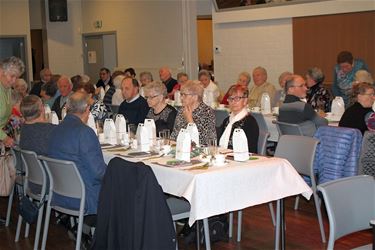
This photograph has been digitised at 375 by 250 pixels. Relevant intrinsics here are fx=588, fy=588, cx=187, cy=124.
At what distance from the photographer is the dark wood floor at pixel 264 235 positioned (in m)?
4.60

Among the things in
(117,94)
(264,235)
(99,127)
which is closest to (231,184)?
(264,235)

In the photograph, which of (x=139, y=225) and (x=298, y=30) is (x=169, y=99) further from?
(x=139, y=225)

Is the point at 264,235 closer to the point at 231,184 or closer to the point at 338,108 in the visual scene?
the point at 231,184

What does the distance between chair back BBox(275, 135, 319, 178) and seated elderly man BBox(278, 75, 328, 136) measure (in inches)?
42.5

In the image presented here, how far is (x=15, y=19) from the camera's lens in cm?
1395

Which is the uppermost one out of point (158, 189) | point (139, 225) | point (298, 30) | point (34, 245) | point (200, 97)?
point (298, 30)

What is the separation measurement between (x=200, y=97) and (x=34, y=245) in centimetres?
185

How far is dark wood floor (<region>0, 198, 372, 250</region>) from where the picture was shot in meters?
4.60

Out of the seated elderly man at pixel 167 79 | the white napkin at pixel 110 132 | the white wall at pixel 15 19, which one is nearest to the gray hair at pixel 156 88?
the white napkin at pixel 110 132

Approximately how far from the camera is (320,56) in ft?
31.3

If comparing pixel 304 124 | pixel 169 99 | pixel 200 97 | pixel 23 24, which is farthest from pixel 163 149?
pixel 23 24

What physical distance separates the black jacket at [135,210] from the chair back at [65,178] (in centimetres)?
40

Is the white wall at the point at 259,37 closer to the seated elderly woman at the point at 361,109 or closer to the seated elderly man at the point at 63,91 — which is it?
the seated elderly woman at the point at 361,109

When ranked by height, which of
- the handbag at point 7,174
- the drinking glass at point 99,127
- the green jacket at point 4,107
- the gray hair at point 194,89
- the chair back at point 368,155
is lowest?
the handbag at point 7,174
